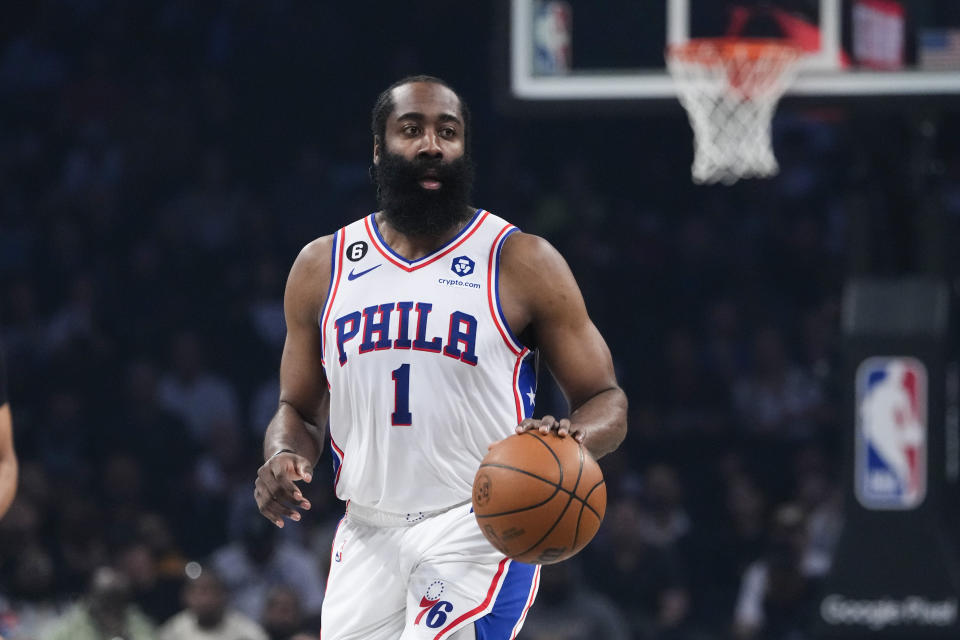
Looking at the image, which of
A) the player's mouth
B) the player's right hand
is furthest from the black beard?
the player's right hand

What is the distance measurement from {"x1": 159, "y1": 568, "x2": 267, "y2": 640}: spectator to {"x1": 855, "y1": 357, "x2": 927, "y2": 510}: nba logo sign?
129 inches

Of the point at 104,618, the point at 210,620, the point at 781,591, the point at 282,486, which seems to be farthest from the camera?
the point at 781,591

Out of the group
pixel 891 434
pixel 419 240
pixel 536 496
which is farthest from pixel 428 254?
pixel 891 434

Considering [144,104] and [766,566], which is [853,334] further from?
[144,104]

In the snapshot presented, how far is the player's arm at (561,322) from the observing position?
3.80 metres

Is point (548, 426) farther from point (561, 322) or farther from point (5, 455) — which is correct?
point (5, 455)

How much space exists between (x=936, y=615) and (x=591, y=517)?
4.81m

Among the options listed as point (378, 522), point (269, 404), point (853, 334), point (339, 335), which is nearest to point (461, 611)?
point (378, 522)

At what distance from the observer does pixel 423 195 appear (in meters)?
3.88

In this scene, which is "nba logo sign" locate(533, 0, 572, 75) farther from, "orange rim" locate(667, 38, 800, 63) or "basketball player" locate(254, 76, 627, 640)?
"basketball player" locate(254, 76, 627, 640)

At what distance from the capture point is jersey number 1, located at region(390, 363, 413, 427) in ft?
12.3

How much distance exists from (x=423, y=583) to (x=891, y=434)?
15.5 feet

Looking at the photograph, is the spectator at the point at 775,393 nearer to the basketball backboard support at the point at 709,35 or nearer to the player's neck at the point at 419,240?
the basketball backboard support at the point at 709,35

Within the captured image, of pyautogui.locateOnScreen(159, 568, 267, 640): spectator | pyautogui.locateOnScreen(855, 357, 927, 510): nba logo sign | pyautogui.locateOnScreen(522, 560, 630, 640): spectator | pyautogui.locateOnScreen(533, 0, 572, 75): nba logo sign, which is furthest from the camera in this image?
pyautogui.locateOnScreen(522, 560, 630, 640): spectator
